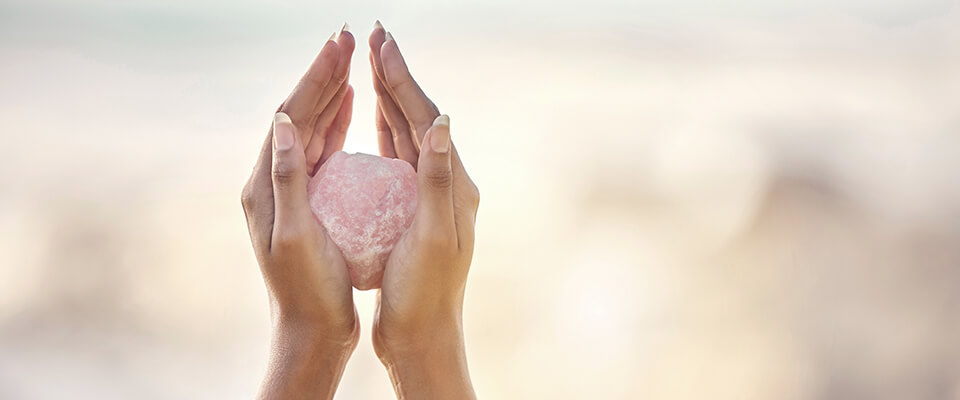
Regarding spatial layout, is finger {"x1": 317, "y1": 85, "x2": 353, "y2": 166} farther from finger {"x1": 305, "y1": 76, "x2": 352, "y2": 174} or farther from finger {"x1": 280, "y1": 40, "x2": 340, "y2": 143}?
finger {"x1": 280, "y1": 40, "x2": 340, "y2": 143}

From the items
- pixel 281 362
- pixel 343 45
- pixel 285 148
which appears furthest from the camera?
pixel 343 45

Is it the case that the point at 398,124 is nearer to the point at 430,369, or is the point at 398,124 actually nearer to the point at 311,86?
the point at 311,86

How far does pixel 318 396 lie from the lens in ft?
6.91

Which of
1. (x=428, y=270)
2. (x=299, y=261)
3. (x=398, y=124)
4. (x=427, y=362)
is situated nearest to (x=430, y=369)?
(x=427, y=362)

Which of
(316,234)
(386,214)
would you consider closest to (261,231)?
Answer: (316,234)

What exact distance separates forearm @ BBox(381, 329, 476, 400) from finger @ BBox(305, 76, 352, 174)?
53 cm

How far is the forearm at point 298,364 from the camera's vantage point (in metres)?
2.09

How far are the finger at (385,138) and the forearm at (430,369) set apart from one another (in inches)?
21.9

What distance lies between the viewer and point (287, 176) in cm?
199

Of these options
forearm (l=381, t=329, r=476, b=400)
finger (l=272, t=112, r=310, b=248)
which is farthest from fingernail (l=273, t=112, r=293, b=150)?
forearm (l=381, t=329, r=476, b=400)

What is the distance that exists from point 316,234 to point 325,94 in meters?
0.42

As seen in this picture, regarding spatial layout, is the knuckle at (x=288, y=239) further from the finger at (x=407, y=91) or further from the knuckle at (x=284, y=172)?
the finger at (x=407, y=91)

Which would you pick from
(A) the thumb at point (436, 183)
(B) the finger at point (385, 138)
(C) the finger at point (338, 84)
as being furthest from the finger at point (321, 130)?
(A) the thumb at point (436, 183)

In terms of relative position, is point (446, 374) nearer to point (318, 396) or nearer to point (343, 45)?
point (318, 396)
